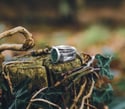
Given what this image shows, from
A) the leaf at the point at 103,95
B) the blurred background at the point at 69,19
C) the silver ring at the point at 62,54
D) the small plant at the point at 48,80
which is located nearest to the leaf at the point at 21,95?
the small plant at the point at 48,80

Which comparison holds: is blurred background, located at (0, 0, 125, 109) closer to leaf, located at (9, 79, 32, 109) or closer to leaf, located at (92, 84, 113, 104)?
leaf, located at (92, 84, 113, 104)

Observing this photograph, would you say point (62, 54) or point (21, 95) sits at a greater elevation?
point (62, 54)

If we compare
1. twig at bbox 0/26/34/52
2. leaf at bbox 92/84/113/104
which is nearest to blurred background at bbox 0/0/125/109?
leaf at bbox 92/84/113/104

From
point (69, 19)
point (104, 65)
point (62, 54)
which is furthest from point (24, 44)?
point (69, 19)

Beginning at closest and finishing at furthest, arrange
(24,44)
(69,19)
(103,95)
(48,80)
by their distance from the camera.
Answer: (48,80), (24,44), (103,95), (69,19)

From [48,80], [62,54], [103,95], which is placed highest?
[62,54]

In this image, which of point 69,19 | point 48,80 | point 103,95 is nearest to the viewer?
point 48,80

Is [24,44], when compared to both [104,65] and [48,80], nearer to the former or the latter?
[48,80]

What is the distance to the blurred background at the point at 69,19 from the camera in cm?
1288

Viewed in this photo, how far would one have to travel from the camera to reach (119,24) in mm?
13711

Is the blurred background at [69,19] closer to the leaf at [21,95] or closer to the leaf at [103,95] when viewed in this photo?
the leaf at [103,95]

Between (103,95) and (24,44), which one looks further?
(103,95)

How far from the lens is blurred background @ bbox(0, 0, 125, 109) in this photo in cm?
1288

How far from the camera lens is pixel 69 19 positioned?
14.2m
